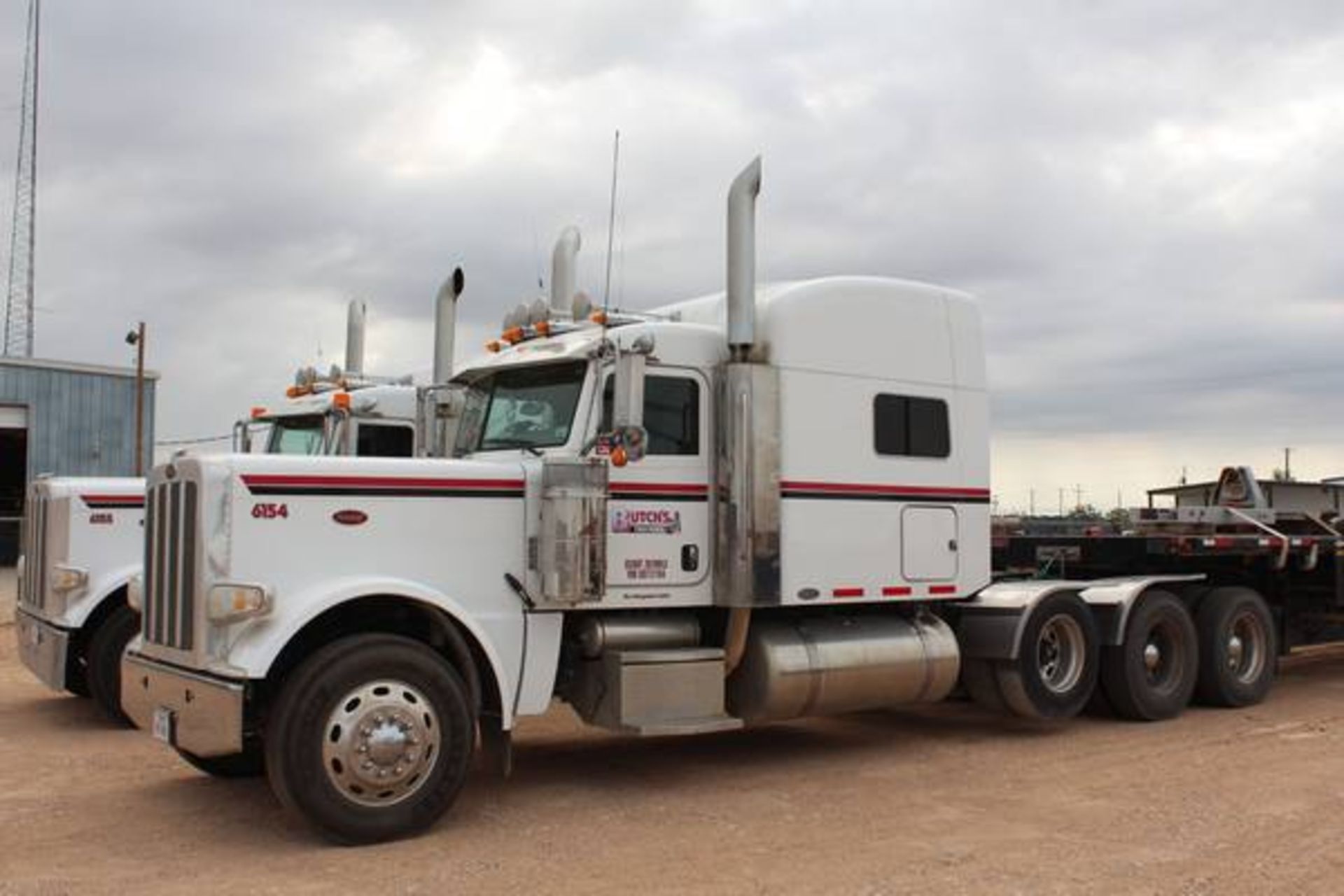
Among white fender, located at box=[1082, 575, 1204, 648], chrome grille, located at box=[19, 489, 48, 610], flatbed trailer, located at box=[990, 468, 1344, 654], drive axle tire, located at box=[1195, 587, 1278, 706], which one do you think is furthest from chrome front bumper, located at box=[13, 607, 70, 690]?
drive axle tire, located at box=[1195, 587, 1278, 706]

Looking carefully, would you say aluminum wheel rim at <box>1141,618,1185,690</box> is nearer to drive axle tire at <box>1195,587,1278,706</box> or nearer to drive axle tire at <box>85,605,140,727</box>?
drive axle tire at <box>1195,587,1278,706</box>

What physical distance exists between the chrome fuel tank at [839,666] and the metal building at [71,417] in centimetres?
2588

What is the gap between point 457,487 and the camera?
747cm

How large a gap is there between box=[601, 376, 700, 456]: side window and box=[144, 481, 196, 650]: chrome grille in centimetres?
276

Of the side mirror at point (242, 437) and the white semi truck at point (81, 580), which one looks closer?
the white semi truck at point (81, 580)

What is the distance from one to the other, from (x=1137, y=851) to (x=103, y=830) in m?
5.46

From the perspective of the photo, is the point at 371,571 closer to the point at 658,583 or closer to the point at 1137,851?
the point at 658,583

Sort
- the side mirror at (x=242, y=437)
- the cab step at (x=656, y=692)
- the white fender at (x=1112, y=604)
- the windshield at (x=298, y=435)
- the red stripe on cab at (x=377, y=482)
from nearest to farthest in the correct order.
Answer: the red stripe on cab at (x=377, y=482) → the cab step at (x=656, y=692) → the white fender at (x=1112, y=604) → the windshield at (x=298, y=435) → the side mirror at (x=242, y=437)

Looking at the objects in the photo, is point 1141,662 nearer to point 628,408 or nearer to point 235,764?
point 628,408

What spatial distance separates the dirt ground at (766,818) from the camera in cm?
609

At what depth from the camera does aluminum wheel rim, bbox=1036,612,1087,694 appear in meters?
10.2

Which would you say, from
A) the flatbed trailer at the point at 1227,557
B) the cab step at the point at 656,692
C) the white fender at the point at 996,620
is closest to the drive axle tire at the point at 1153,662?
the flatbed trailer at the point at 1227,557

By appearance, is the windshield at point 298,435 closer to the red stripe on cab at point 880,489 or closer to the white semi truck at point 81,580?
the white semi truck at point 81,580

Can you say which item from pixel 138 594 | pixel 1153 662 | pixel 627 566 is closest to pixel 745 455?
pixel 627 566
